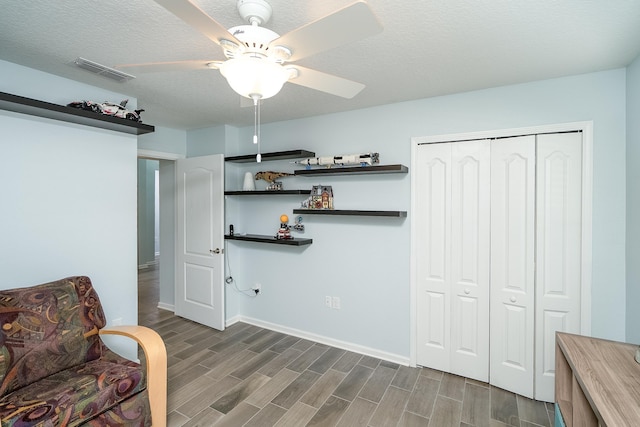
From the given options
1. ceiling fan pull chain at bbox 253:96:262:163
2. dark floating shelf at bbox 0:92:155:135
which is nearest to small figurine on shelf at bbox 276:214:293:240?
ceiling fan pull chain at bbox 253:96:262:163

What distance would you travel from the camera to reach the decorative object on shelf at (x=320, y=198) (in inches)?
130

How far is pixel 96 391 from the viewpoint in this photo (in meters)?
1.69

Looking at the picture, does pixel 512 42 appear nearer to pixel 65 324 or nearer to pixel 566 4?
pixel 566 4

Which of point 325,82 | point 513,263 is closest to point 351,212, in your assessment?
point 513,263

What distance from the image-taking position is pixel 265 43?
124 cm

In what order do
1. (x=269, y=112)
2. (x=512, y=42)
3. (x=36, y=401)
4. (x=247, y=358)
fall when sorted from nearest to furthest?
1. (x=36, y=401)
2. (x=512, y=42)
3. (x=247, y=358)
4. (x=269, y=112)

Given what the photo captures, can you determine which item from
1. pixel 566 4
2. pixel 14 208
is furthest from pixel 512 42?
pixel 14 208

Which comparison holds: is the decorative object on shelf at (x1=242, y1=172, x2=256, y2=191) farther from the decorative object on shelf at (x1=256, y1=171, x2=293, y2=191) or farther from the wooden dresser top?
the wooden dresser top

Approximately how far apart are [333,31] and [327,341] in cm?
305

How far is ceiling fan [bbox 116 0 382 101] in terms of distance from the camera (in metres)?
1.00

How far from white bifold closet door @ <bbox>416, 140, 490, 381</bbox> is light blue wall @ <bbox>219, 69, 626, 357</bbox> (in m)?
0.17

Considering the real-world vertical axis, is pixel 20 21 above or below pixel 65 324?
above

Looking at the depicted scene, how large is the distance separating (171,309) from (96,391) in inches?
115

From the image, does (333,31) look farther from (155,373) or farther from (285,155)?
(285,155)
